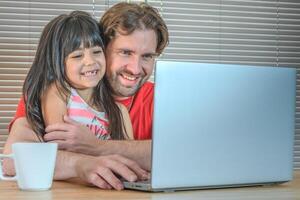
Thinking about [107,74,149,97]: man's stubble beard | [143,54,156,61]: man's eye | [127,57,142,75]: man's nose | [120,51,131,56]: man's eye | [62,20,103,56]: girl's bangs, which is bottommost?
[107,74,149,97]: man's stubble beard

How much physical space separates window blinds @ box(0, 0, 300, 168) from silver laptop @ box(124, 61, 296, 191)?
2.01 m

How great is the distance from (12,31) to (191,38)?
974 mm

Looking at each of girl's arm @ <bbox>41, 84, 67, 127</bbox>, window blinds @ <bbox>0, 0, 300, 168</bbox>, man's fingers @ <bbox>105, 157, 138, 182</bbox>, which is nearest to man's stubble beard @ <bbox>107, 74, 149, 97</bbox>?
girl's arm @ <bbox>41, 84, 67, 127</bbox>

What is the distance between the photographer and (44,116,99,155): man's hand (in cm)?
175

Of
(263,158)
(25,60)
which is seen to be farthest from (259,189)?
(25,60)

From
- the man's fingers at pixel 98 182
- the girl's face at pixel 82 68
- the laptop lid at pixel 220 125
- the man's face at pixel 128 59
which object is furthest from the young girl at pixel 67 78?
the laptop lid at pixel 220 125

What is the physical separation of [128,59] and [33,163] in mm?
808

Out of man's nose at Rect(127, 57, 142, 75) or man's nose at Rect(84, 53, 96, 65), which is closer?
man's nose at Rect(84, 53, 96, 65)

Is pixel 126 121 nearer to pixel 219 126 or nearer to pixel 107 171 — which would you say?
pixel 107 171

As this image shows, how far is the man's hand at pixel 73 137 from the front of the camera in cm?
175

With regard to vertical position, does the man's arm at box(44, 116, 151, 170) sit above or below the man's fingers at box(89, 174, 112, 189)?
above

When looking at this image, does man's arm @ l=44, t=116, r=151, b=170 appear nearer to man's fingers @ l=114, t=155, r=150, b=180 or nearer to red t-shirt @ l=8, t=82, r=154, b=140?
man's fingers @ l=114, t=155, r=150, b=180

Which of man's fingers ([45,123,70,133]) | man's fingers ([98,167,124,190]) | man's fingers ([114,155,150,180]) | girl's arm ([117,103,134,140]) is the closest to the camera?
man's fingers ([98,167,124,190])

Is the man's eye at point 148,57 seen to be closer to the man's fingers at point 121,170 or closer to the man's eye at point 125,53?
the man's eye at point 125,53
